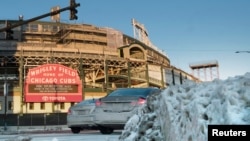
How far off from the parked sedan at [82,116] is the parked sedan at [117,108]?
107cm

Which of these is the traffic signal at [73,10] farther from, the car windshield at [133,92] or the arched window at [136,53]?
the arched window at [136,53]

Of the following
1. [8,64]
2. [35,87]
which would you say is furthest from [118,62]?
[35,87]

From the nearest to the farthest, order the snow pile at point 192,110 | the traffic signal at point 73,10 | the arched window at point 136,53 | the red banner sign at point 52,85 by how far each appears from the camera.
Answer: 1. the snow pile at point 192,110
2. the traffic signal at point 73,10
3. the red banner sign at point 52,85
4. the arched window at point 136,53

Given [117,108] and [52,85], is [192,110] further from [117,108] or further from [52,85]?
[52,85]

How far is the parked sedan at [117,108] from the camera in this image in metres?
11.4

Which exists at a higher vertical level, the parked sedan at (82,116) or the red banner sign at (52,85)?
the red banner sign at (52,85)

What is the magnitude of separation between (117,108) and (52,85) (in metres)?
36.5

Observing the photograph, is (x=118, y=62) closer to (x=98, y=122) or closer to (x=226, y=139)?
(x=98, y=122)

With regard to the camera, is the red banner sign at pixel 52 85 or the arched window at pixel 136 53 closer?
the red banner sign at pixel 52 85

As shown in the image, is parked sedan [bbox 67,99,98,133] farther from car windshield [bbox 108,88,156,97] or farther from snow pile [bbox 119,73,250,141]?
snow pile [bbox 119,73,250,141]

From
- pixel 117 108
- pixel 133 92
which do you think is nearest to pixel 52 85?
pixel 133 92

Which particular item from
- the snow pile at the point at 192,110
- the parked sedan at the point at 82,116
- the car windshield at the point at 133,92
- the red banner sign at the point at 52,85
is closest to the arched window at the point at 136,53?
the red banner sign at the point at 52,85

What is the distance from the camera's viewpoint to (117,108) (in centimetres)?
1147

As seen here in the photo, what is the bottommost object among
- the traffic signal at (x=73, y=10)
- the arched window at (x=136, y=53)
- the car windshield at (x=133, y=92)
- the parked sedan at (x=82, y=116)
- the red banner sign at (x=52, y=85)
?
the parked sedan at (x=82, y=116)
